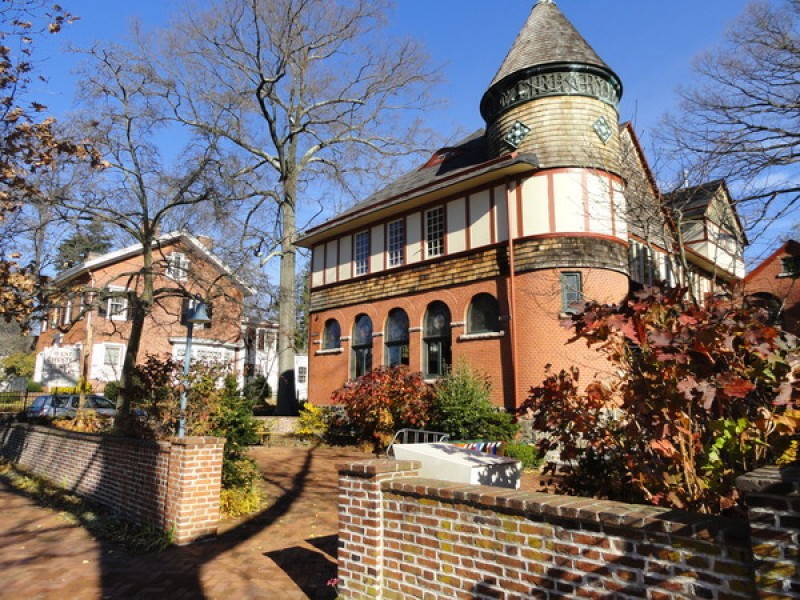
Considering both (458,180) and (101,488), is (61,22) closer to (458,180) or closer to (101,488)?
(101,488)

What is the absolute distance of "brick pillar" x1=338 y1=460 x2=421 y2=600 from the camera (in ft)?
14.6

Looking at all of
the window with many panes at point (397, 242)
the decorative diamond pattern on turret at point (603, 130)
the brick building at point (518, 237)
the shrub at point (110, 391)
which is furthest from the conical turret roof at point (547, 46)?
the shrub at point (110, 391)

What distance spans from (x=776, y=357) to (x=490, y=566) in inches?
82.6

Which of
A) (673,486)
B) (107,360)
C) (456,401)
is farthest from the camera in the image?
(107,360)

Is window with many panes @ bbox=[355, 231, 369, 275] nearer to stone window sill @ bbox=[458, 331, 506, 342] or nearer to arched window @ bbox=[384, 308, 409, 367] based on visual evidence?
arched window @ bbox=[384, 308, 409, 367]

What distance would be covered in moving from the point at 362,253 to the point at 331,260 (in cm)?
193

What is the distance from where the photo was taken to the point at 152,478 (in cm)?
751

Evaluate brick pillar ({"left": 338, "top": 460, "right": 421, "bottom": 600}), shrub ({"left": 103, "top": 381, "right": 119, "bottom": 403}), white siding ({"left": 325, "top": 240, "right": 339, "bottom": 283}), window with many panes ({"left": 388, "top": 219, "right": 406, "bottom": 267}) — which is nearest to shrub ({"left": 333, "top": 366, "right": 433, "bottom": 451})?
window with many panes ({"left": 388, "top": 219, "right": 406, "bottom": 267})

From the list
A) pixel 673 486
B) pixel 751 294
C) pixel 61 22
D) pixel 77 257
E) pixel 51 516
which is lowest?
pixel 51 516

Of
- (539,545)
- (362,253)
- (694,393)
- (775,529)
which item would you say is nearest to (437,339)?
(362,253)

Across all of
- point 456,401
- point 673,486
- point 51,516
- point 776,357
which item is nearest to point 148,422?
point 51,516

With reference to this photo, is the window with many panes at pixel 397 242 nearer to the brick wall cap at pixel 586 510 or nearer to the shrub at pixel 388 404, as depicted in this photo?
the shrub at pixel 388 404

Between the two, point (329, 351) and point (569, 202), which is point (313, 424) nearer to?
point (329, 351)

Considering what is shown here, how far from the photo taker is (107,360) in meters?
31.2
